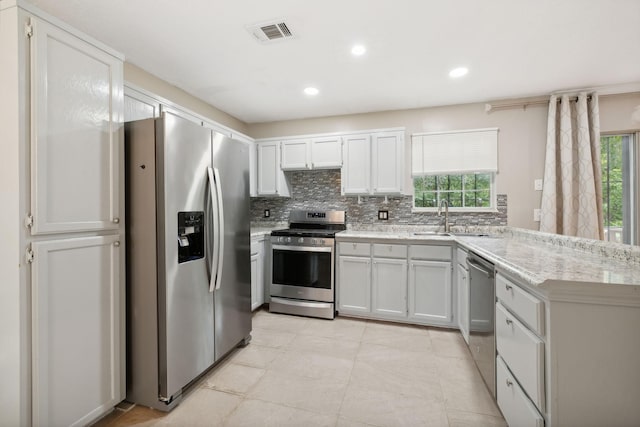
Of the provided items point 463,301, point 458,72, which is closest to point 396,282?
point 463,301

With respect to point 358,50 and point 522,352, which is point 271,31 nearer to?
point 358,50

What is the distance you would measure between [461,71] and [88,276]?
10.7ft

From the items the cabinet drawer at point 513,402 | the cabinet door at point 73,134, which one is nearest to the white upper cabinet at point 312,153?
the cabinet door at point 73,134

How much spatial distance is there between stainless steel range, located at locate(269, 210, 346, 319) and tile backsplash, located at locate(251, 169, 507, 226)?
0.74 meters

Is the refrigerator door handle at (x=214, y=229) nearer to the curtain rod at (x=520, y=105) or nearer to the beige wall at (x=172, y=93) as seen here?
the beige wall at (x=172, y=93)

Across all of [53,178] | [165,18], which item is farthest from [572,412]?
[165,18]

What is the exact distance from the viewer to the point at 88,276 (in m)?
1.45

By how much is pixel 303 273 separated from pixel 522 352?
2226 millimetres

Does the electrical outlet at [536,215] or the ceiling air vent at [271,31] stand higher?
the ceiling air vent at [271,31]

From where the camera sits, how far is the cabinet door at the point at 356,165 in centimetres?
345

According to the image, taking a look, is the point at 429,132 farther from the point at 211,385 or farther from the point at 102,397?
the point at 102,397

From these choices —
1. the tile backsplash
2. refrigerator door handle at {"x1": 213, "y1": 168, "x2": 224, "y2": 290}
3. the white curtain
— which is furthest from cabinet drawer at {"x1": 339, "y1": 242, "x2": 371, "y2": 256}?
the white curtain

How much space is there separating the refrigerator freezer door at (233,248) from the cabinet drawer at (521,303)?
5.99 feet

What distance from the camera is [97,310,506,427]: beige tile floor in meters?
1.61
